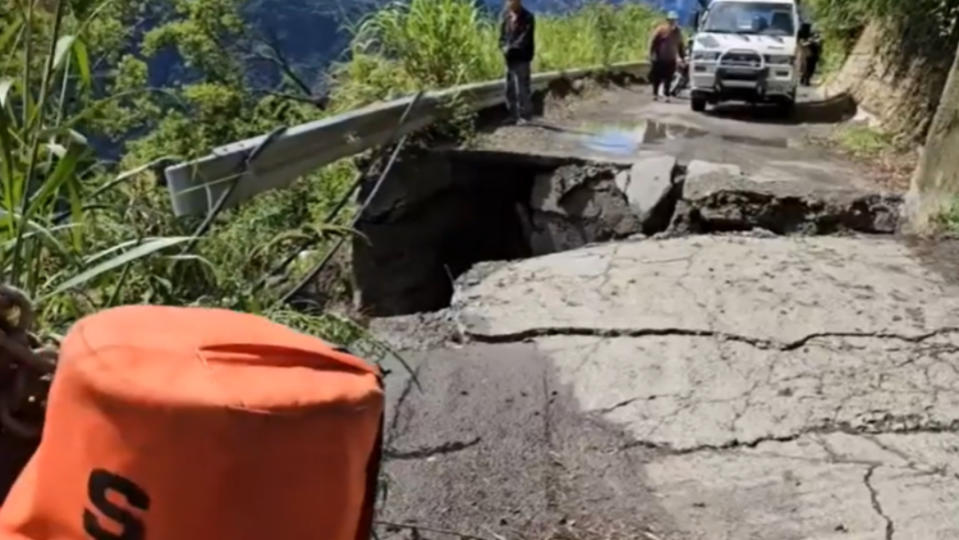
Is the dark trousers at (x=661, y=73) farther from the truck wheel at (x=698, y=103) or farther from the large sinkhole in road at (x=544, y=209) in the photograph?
the large sinkhole in road at (x=544, y=209)

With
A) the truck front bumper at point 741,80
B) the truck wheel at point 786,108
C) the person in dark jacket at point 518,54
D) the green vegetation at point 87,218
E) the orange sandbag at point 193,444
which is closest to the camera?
the orange sandbag at point 193,444

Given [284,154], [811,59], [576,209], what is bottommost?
[811,59]

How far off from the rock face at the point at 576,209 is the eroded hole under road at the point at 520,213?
12mm

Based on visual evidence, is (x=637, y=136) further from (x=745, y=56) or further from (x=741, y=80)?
(x=745, y=56)

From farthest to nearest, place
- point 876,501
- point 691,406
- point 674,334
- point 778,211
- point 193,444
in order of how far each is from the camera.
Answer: point 778,211 < point 674,334 < point 691,406 < point 876,501 < point 193,444

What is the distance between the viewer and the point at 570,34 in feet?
74.1

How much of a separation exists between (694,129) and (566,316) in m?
11.3

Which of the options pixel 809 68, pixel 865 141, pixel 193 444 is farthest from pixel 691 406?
pixel 809 68

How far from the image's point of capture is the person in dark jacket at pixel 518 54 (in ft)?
46.1

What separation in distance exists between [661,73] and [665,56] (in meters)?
0.42

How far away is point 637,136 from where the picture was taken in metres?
14.9

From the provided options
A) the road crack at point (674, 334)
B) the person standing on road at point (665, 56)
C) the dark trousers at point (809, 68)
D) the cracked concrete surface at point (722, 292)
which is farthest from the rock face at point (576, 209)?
the dark trousers at point (809, 68)

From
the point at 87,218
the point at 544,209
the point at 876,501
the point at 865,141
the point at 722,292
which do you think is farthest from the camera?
the point at 865,141

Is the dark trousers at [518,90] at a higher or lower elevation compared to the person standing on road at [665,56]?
higher
